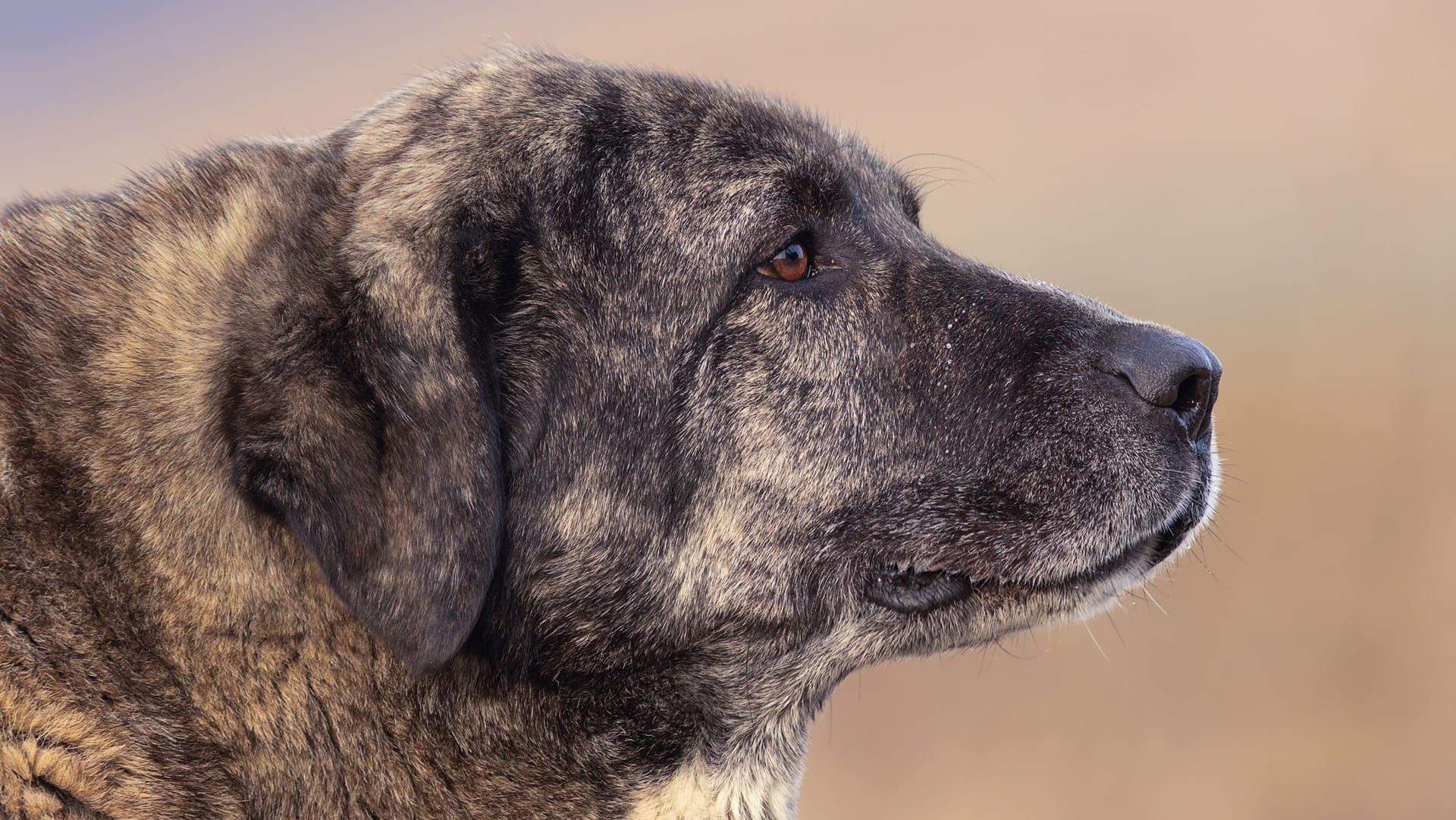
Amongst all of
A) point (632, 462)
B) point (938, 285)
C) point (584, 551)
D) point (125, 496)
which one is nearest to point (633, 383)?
point (632, 462)

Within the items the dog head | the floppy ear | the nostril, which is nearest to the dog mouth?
the dog head

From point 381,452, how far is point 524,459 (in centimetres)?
35

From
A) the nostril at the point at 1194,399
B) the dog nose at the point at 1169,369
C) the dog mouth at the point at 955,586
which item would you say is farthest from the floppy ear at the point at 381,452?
the nostril at the point at 1194,399

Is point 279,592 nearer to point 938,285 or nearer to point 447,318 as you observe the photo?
point 447,318

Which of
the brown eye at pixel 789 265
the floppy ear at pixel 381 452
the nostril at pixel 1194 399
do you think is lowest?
the floppy ear at pixel 381 452

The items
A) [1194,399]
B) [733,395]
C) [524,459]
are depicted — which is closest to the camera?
[524,459]

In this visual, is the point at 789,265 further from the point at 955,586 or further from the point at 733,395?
the point at 955,586

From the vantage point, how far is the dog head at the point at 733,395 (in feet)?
8.52

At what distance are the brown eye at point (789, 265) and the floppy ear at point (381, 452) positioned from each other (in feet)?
2.42

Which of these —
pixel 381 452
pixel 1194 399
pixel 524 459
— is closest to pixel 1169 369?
pixel 1194 399

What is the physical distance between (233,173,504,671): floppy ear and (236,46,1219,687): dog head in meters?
0.03

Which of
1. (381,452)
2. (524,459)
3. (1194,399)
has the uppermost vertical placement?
(1194,399)

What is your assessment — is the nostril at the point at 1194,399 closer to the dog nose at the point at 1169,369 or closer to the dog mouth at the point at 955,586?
the dog nose at the point at 1169,369

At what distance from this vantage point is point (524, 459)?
8.52 ft
